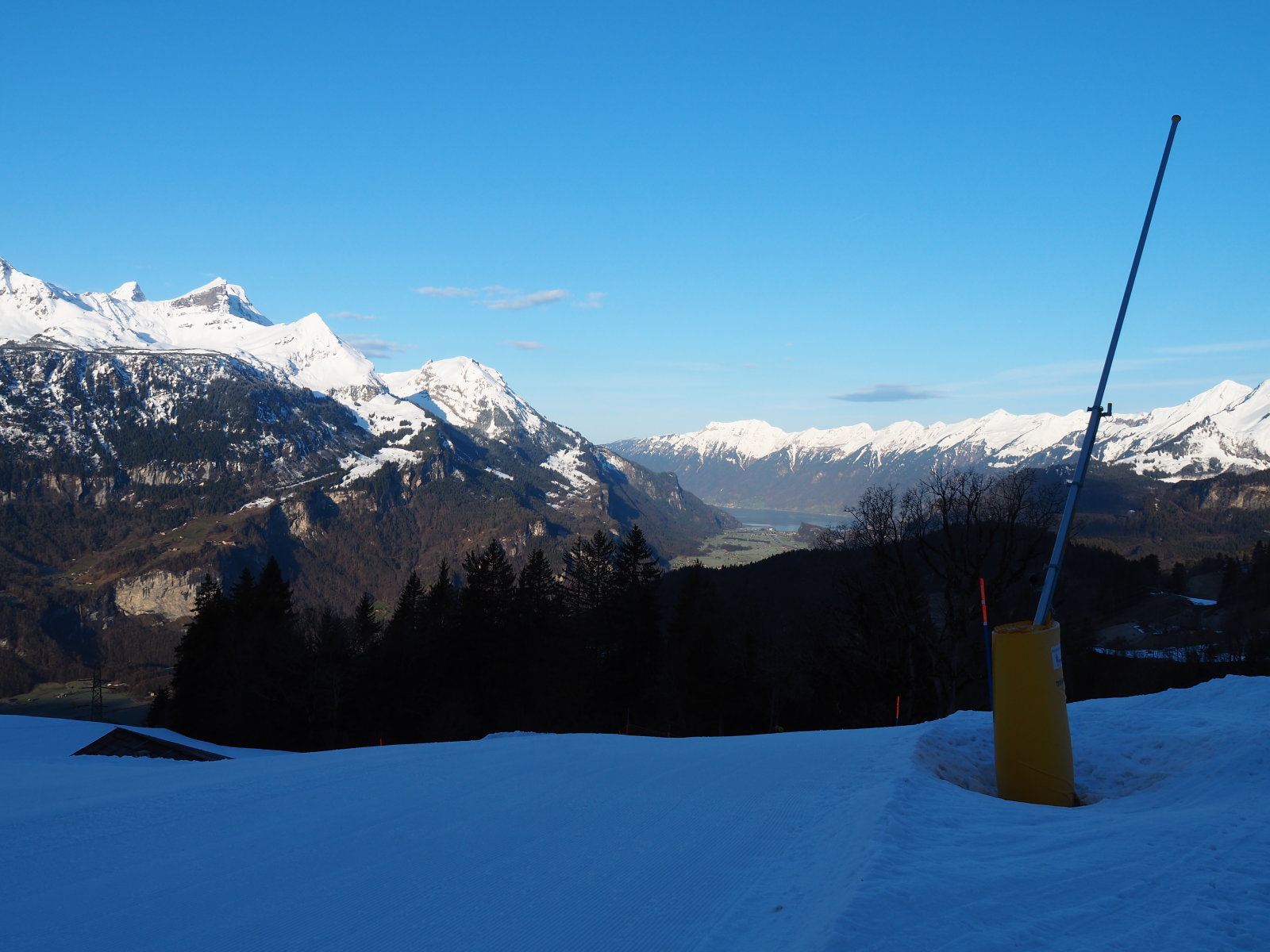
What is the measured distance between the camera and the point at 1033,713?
29.4 feet

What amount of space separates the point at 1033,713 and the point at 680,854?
15.1ft

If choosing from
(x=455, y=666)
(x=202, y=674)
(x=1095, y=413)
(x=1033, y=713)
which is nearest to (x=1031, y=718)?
(x=1033, y=713)

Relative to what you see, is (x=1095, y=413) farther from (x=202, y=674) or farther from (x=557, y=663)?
(x=202, y=674)

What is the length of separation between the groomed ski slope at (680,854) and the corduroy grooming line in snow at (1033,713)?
575mm

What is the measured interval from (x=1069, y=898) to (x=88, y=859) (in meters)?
7.56

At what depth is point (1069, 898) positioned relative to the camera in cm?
514

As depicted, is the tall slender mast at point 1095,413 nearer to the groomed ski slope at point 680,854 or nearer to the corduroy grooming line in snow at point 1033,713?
the corduroy grooming line in snow at point 1033,713

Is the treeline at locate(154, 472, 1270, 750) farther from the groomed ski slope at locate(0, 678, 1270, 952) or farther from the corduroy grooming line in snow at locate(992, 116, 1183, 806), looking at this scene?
the groomed ski slope at locate(0, 678, 1270, 952)

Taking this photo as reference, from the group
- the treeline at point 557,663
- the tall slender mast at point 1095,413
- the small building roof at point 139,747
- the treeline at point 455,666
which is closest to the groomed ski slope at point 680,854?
the tall slender mast at point 1095,413

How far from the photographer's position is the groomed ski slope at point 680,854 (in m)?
5.05

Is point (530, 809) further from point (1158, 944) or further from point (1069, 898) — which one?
point (1158, 944)

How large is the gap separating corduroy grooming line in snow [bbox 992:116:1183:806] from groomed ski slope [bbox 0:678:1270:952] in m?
0.57

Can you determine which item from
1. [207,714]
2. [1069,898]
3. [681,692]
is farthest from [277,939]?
[207,714]

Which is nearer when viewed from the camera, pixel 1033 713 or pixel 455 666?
pixel 1033 713
